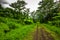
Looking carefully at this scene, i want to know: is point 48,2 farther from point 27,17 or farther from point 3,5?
point 3,5

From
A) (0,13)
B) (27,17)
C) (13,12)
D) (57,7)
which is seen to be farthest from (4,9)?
(57,7)

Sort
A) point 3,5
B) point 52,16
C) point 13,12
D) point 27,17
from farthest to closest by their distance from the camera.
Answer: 1. point 27,17
2. point 13,12
3. point 52,16
4. point 3,5

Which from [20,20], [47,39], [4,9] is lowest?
[47,39]

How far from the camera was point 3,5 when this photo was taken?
7.98 meters

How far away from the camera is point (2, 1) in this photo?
26.4 feet

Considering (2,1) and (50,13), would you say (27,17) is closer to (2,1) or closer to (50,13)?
(50,13)

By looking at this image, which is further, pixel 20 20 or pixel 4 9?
pixel 20 20

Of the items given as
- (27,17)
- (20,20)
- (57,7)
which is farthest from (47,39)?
Answer: (27,17)

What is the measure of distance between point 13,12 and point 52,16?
108 inches

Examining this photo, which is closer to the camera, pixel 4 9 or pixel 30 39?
pixel 30 39

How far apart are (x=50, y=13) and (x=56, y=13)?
0.48 m

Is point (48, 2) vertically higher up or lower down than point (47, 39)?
higher up

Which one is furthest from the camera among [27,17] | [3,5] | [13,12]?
[27,17]

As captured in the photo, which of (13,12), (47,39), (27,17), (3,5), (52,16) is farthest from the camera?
(27,17)
